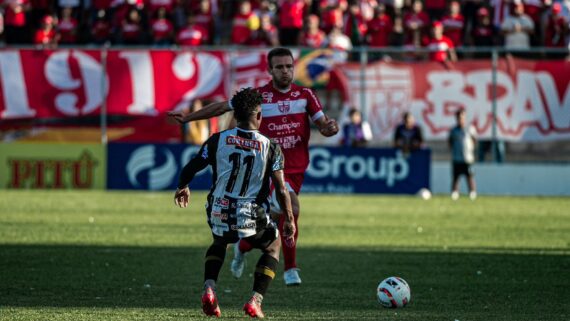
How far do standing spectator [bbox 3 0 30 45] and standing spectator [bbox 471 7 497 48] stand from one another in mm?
11361

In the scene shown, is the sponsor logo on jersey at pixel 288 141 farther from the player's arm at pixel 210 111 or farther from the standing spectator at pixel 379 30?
the standing spectator at pixel 379 30

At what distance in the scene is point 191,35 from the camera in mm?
29031

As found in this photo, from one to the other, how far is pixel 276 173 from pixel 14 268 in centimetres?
435

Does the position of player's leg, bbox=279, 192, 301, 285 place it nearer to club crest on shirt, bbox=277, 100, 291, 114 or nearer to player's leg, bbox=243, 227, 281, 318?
club crest on shirt, bbox=277, 100, 291, 114

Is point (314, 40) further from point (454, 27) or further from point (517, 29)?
point (517, 29)

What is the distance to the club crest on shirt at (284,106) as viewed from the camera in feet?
36.8

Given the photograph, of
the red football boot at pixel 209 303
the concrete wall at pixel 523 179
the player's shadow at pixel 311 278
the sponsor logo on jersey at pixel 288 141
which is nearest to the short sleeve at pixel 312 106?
the sponsor logo on jersey at pixel 288 141

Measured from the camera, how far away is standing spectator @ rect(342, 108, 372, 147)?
2616 cm

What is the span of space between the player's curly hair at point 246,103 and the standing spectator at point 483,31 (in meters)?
20.7

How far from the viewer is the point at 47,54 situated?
87.6ft

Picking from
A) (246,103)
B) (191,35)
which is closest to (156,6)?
(191,35)

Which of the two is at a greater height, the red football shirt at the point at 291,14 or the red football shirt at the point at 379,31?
the red football shirt at the point at 291,14

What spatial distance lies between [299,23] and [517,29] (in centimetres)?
531

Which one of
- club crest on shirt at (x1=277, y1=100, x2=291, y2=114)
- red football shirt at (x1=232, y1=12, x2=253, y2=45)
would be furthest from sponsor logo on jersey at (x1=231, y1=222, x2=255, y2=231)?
red football shirt at (x1=232, y1=12, x2=253, y2=45)
